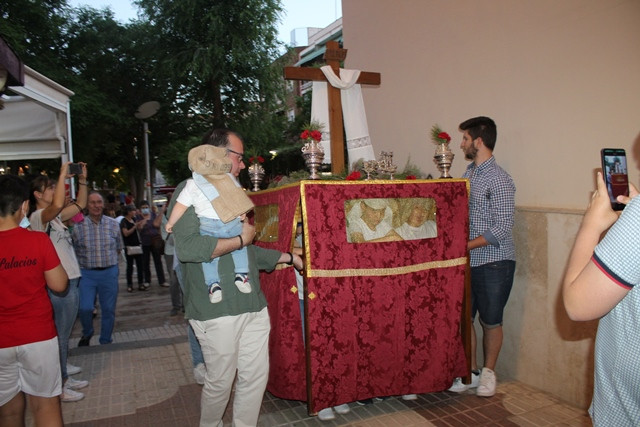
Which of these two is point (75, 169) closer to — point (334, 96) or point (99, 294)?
point (99, 294)

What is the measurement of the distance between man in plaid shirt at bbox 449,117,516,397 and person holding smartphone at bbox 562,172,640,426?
6.71 feet

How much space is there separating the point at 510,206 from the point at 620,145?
886 millimetres

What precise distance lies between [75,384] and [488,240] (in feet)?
13.2

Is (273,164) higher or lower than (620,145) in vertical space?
higher

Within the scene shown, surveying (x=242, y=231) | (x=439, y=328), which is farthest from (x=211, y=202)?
(x=439, y=328)

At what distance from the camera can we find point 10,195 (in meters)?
2.69

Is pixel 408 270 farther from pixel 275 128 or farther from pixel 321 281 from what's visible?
pixel 275 128

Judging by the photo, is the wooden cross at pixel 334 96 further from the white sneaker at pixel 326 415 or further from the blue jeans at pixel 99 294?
the blue jeans at pixel 99 294

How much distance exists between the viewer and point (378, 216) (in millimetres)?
3502

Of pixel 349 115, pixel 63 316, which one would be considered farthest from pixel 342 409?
pixel 349 115

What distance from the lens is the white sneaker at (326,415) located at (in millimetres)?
3521

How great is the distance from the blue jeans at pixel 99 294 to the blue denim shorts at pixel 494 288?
4285 mm

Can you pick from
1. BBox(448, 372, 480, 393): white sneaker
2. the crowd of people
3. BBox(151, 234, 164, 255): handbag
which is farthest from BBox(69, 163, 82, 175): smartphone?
BBox(151, 234, 164, 255): handbag

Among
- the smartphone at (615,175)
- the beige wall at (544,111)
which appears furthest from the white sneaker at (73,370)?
the smartphone at (615,175)
